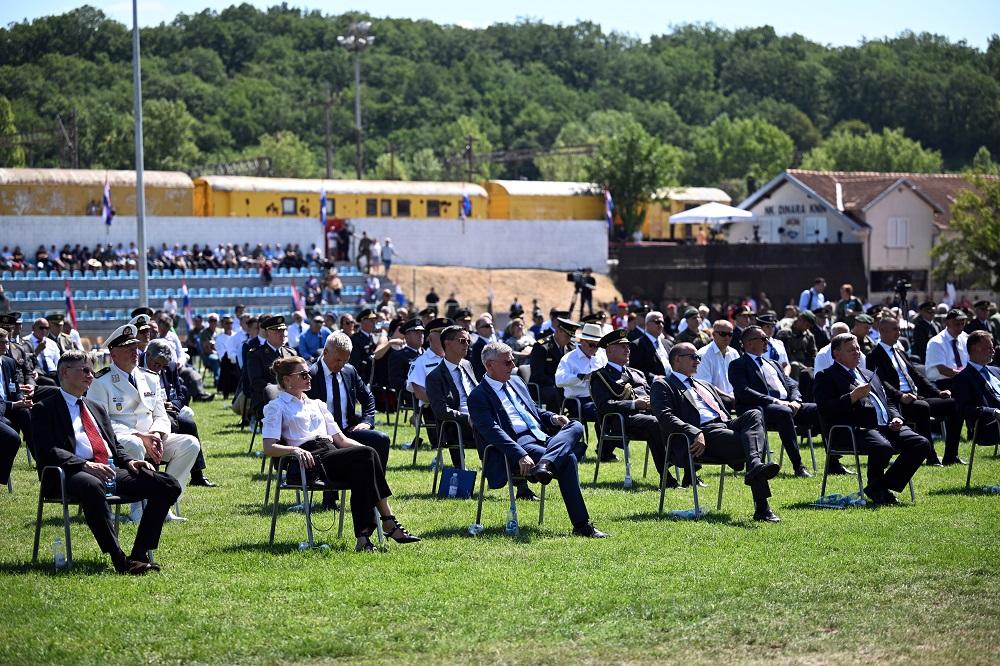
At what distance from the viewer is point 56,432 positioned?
28.5 feet

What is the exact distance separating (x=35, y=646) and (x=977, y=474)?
9.26m

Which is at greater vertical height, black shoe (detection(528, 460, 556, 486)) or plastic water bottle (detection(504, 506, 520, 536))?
black shoe (detection(528, 460, 556, 486))

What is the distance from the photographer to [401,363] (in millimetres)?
15711

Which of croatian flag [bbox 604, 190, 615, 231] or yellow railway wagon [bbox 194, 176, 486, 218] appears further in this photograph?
croatian flag [bbox 604, 190, 615, 231]

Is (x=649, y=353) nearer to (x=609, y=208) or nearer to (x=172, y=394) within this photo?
(x=172, y=394)

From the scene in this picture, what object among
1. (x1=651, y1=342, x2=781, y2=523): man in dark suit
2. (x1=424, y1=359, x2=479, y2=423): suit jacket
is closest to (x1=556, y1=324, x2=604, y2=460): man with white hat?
(x1=424, y1=359, x2=479, y2=423): suit jacket

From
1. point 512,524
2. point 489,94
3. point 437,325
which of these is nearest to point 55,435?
point 512,524

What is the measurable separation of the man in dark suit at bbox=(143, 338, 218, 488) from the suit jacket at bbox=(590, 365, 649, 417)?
146 inches

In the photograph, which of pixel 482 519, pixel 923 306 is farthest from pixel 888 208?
pixel 482 519

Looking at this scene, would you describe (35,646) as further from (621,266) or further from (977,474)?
(621,266)

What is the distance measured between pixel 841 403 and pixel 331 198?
43.9m

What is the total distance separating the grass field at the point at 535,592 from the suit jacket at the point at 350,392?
0.83 meters

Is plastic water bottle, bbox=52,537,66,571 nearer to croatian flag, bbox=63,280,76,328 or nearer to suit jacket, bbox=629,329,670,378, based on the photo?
suit jacket, bbox=629,329,670,378

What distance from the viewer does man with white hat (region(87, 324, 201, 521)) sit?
9.77 meters
